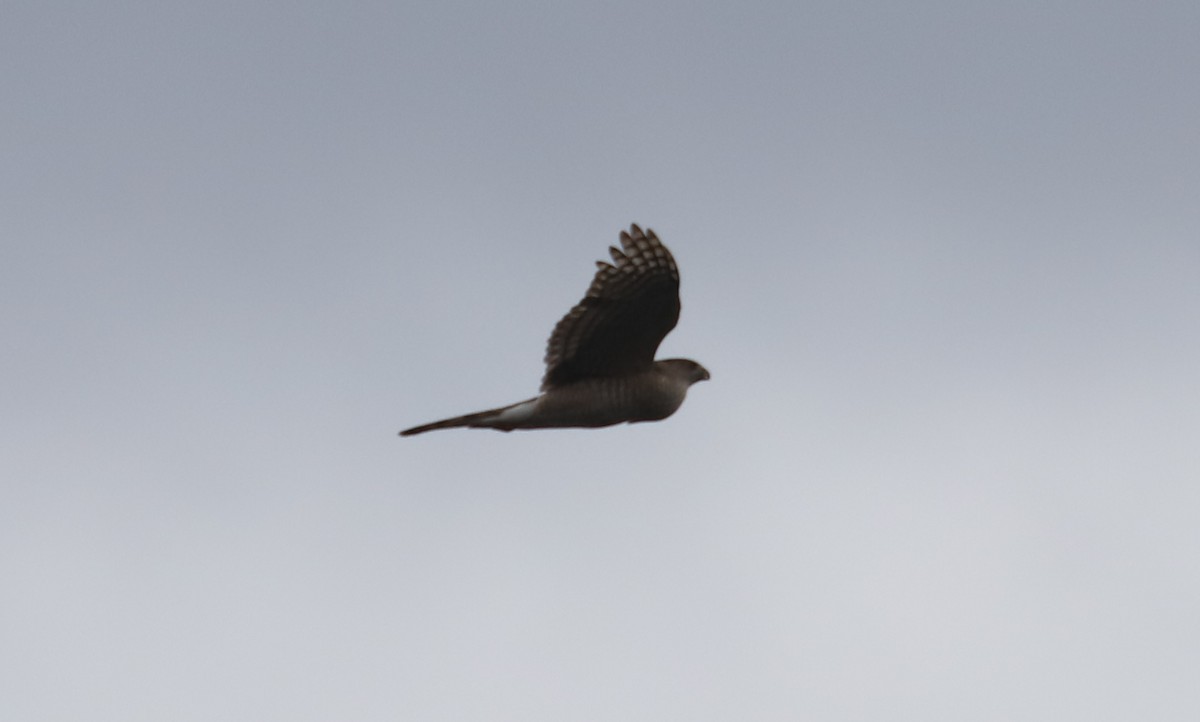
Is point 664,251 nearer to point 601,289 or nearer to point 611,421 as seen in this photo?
point 601,289

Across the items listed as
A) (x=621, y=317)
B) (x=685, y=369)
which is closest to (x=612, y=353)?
(x=621, y=317)

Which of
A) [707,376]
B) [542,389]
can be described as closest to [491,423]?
[542,389]

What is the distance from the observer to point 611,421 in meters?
9.28

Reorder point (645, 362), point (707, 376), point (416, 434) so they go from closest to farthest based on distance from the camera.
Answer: point (416, 434)
point (645, 362)
point (707, 376)

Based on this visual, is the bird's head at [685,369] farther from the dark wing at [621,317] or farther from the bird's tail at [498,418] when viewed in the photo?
the bird's tail at [498,418]

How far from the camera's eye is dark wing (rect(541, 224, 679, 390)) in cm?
897

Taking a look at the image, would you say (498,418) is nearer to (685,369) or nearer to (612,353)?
(612,353)

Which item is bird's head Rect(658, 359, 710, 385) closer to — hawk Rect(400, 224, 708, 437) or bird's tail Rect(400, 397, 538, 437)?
hawk Rect(400, 224, 708, 437)

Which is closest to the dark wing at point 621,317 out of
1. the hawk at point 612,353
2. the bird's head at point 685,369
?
the hawk at point 612,353

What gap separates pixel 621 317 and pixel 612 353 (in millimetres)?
289

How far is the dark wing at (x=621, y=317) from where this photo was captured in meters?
8.97

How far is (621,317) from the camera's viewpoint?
9.10m

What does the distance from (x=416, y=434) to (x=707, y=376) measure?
2558 mm

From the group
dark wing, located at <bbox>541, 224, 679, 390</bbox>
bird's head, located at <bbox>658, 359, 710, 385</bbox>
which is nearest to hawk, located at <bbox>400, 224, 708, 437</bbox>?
dark wing, located at <bbox>541, 224, 679, 390</bbox>
